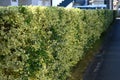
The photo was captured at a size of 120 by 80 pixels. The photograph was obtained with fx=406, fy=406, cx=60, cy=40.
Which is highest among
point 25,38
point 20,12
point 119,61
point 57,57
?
point 20,12

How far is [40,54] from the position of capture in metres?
5.92

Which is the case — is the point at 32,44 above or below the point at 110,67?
above

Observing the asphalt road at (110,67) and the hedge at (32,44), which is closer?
the hedge at (32,44)

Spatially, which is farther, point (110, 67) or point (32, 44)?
point (110, 67)

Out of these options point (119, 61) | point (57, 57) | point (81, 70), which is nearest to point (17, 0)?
point (119, 61)

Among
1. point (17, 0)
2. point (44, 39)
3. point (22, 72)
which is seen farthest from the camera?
point (17, 0)

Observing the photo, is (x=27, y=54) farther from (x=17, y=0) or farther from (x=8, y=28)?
(x=17, y=0)

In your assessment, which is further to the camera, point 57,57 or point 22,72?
point 57,57

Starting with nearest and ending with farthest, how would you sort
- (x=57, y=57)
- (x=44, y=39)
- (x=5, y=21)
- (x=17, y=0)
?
(x=5, y=21) → (x=44, y=39) → (x=57, y=57) → (x=17, y=0)

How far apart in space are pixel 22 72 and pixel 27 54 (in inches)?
11.0

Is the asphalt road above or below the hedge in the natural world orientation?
below

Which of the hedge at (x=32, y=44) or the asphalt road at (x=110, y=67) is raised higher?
the hedge at (x=32, y=44)

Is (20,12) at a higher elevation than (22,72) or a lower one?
higher

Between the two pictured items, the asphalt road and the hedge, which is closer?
the hedge
